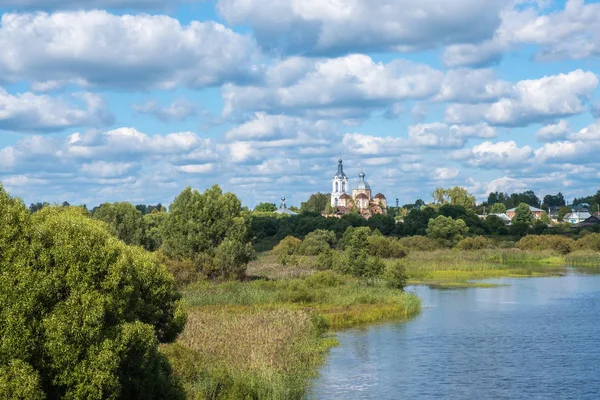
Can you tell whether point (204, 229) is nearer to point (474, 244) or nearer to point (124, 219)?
point (124, 219)

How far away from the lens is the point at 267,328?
3778 cm

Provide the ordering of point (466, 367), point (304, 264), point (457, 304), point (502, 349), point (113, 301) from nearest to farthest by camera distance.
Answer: point (113, 301) < point (466, 367) < point (502, 349) < point (457, 304) < point (304, 264)

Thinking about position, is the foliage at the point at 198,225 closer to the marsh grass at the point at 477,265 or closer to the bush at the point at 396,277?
the bush at the point at 396,277

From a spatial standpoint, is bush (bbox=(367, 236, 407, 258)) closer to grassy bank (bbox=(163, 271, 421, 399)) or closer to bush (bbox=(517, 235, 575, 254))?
bush (bbox=(517, 235, 575, 254))

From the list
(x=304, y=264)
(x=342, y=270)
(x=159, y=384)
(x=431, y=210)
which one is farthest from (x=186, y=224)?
(x=431, y=210)

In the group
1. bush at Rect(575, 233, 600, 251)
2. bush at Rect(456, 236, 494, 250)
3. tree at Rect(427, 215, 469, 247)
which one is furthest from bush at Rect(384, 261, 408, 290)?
tree at Rect(427, 215, 469, 247)

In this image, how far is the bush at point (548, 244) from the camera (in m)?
111

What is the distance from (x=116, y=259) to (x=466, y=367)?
22.1m

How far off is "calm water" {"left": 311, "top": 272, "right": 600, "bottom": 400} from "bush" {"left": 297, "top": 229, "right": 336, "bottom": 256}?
43.6 m

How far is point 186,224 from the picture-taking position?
222 ft

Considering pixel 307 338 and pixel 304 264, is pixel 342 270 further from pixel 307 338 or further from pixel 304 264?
pixel 307 338

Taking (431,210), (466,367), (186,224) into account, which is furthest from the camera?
(431,210)

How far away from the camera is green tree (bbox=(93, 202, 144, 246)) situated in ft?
242

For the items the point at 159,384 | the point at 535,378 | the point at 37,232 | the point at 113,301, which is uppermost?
the point at 37,232
